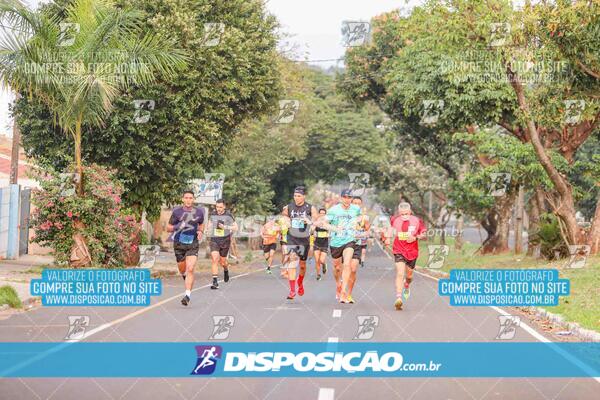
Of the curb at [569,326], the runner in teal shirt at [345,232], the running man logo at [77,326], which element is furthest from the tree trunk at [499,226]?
the running man logo at [77,326]

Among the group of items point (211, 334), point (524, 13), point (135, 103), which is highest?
point (524, 13)

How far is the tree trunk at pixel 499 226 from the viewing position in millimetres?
43125

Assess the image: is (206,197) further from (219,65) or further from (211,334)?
(211,334)

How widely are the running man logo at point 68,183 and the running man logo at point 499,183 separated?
16304 mm

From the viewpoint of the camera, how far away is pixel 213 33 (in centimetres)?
2981

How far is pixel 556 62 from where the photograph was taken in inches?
A: 987

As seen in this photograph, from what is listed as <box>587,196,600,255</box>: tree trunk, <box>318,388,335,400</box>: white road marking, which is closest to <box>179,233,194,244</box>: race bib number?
<box>318,388,335,400</box>: white road marking

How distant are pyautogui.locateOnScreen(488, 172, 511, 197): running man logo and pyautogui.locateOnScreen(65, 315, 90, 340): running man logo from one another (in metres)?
22.7

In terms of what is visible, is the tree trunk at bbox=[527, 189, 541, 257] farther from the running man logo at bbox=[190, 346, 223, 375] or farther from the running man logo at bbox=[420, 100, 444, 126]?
the running man logo at bbox=[190, 346, 223, 375]

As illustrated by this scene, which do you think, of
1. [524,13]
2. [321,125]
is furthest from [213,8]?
[321,125]

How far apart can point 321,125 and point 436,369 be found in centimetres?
5327

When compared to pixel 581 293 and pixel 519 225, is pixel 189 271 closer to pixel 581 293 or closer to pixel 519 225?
pixel 581 293

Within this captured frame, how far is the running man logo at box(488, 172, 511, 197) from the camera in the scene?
3569 cm

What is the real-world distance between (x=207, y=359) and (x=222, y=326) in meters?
3.53
